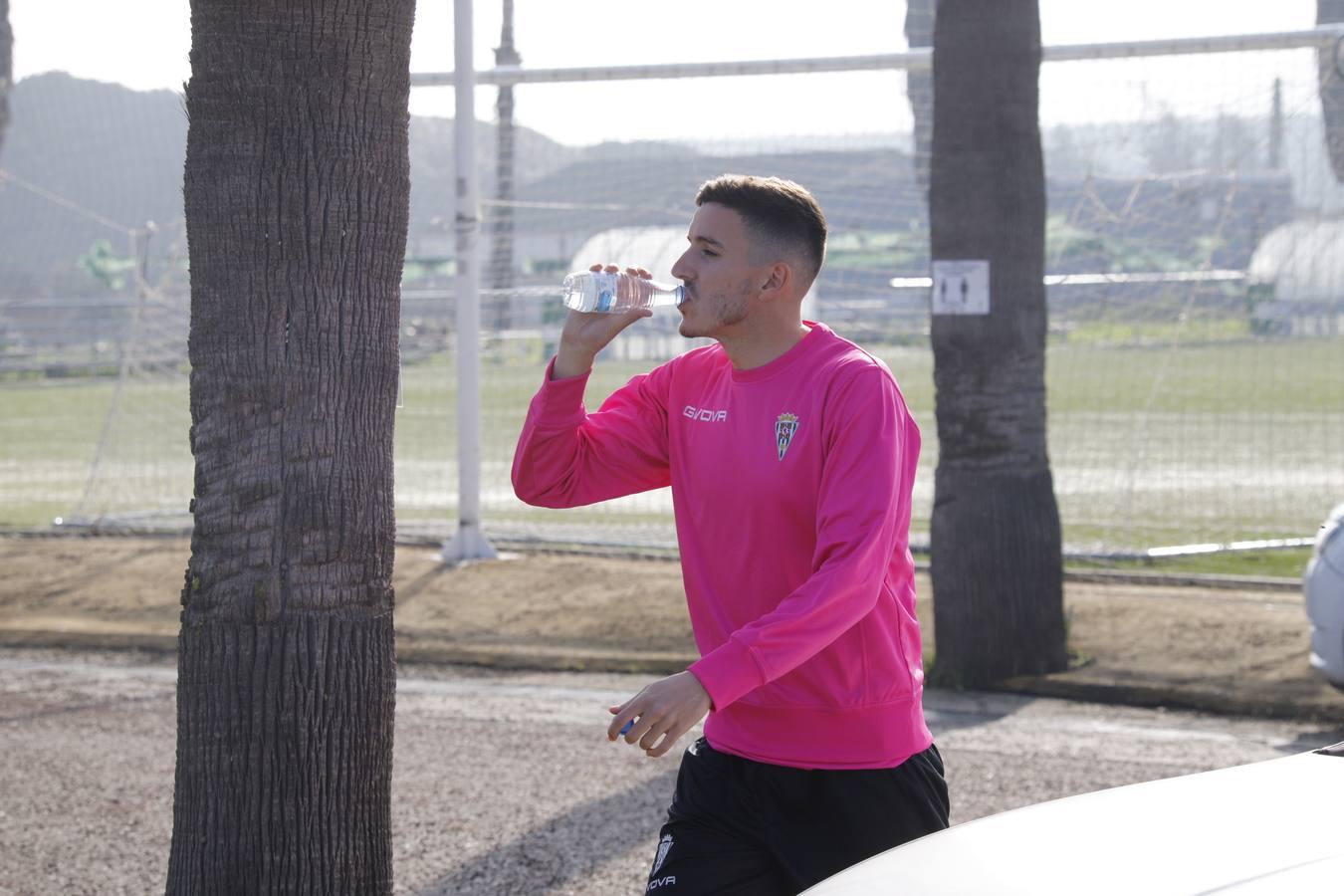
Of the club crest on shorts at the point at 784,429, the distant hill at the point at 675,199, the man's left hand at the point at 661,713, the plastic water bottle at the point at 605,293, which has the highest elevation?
the distant hill at the point at 675,199

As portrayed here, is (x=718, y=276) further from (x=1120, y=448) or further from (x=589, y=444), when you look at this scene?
(x=1120, y=448)

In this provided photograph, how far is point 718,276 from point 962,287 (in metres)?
4.26

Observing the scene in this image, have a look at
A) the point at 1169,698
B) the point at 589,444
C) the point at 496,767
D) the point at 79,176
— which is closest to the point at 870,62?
the point at 1169,698

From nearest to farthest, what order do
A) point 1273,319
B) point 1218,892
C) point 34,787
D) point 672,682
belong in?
point 1218,892
point 672,682
point 34,787
point 1273,319

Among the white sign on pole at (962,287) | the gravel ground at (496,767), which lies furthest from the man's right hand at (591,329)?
the white sign on pole at (962,287)

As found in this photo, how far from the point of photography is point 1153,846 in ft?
8.83

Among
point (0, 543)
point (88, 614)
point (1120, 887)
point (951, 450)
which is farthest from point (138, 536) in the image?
point (1120, 887)

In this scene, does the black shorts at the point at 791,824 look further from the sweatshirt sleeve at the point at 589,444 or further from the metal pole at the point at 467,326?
the metal pole at the point at 467,326

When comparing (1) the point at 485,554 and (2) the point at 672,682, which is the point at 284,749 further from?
(1) the point at 485,554

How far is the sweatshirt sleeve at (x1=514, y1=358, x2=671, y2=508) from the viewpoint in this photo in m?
3.63

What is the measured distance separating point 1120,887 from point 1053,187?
8962 millimetres

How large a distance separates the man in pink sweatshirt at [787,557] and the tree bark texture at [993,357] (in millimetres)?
4110

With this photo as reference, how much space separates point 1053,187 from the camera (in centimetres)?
1093

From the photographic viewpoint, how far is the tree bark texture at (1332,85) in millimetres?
9789
